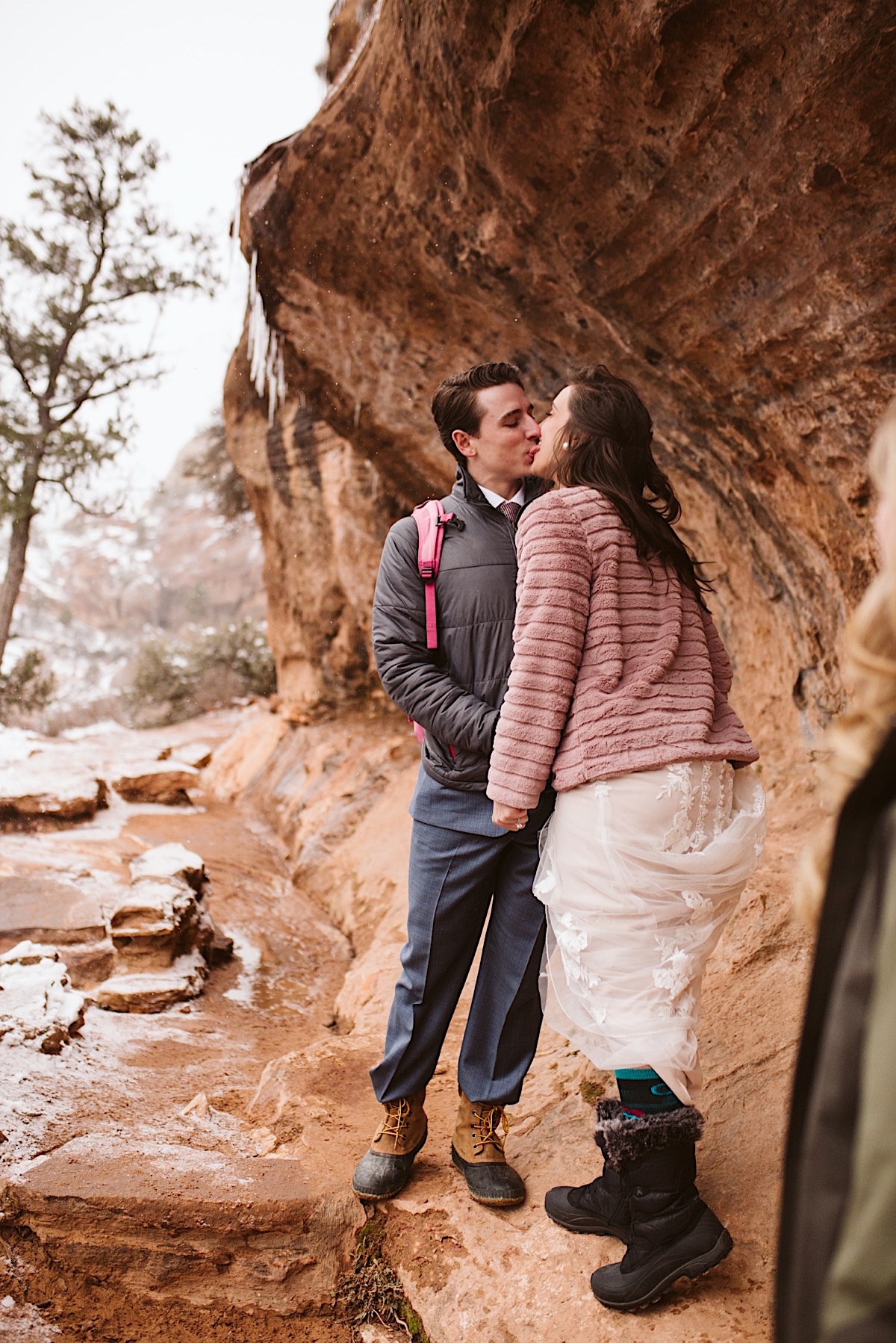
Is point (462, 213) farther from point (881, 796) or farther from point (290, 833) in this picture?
point (290, 833)

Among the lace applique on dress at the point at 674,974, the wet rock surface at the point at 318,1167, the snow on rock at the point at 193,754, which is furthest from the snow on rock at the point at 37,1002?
the snow on rock at the point at 193,754

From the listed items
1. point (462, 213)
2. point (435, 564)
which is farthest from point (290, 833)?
point (435, 564)

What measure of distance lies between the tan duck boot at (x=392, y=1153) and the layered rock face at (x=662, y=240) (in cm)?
265

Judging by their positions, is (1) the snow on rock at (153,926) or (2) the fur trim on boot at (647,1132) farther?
(1) the snow on rock at (153,926)

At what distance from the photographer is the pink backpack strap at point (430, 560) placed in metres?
2.50

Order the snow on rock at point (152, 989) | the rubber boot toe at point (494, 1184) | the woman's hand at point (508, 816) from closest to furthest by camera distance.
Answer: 1. the woman's hand at point (508, 816)
2. the rubber boot toe at point (494, 1184)
3. the snow on rock at point (152, 989)

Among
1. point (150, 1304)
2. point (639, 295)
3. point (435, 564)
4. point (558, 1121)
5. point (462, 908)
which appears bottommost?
point (150, 1304)

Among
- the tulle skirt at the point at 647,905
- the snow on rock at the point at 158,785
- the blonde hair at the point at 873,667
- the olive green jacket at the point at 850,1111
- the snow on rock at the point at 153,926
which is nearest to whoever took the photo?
the olive green jacket at the point at 850,1111

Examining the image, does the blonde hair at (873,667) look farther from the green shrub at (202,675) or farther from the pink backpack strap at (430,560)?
the green shrub at (202,675)

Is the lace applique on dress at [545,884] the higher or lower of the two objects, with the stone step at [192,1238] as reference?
higher

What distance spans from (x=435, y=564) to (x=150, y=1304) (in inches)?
78.2

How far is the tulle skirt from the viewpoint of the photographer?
191cm

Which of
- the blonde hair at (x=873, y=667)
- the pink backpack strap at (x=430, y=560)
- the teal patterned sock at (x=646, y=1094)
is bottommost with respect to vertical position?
the teal patterned sock at (x=646, y=1094)

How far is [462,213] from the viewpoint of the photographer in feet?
13.4
